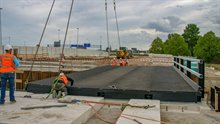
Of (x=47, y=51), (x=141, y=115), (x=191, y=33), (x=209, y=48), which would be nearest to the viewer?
(x=141, y=115)

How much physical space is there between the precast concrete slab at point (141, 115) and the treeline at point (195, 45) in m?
56.4

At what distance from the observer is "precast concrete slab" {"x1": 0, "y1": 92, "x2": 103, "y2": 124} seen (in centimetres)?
545

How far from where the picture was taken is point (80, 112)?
613cm

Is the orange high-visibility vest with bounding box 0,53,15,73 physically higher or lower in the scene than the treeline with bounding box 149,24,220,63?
lower

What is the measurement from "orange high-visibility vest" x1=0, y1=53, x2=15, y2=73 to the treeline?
5689 cm

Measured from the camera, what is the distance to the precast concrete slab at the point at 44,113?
545 cm

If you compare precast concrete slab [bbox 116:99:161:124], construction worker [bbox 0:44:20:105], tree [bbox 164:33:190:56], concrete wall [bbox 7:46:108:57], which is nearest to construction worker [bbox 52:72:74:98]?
construction worker [bbox 0:44:20:105]

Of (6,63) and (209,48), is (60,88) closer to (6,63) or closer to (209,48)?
(6,63)

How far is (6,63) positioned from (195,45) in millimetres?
72500

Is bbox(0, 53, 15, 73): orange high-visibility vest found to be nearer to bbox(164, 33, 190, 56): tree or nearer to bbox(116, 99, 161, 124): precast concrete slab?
bbox(116, 99, 161, 124): precast concrete slab

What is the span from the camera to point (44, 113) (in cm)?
600

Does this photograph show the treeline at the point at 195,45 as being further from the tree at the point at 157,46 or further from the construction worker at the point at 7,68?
the construction worker at the point at 7,68

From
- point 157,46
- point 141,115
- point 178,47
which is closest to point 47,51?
point 178,47

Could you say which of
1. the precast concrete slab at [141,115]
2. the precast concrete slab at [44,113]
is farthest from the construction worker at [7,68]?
the precast concrete slab at [141,115]
